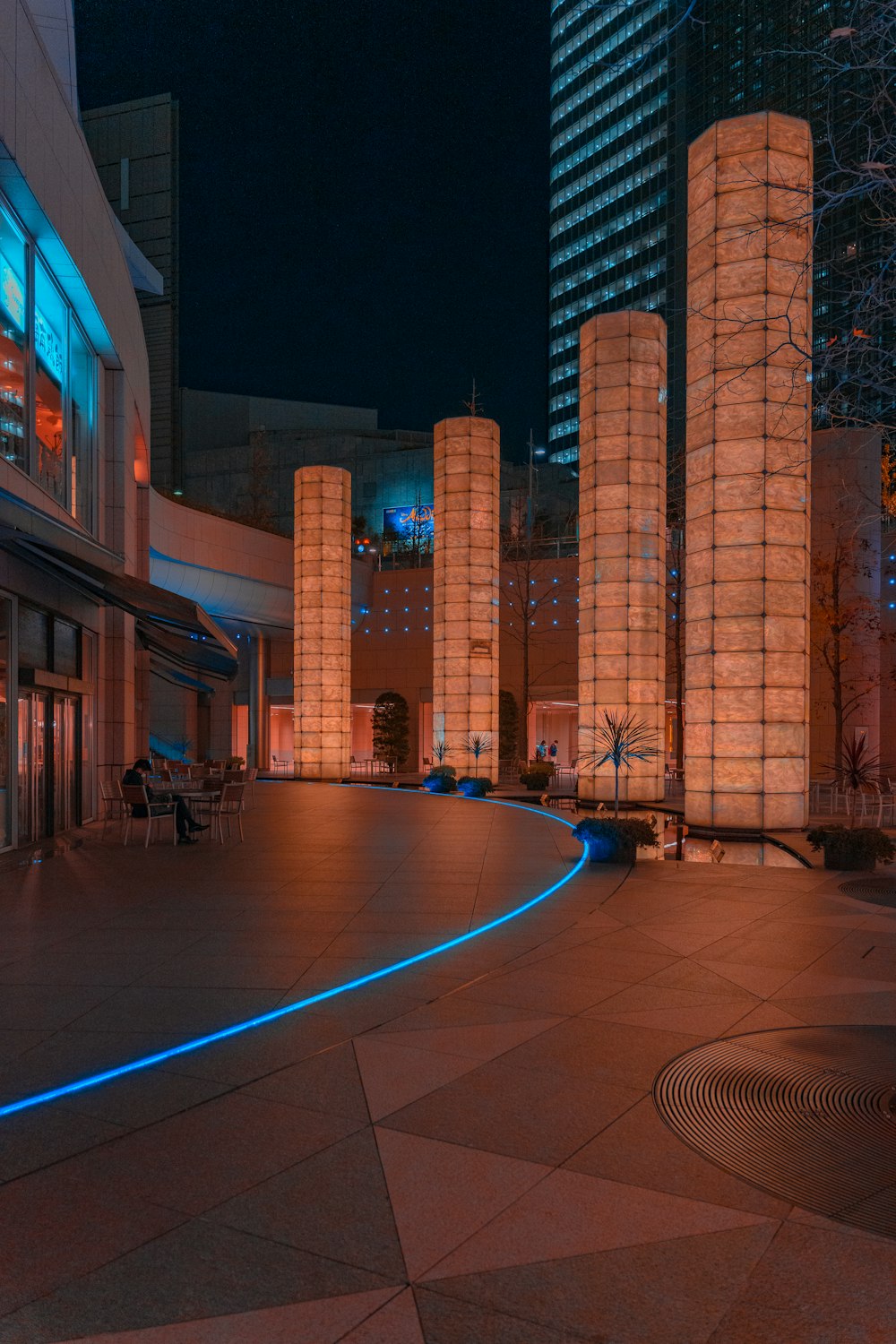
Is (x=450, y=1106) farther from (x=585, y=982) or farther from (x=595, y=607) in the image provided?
(x=595, y=607)

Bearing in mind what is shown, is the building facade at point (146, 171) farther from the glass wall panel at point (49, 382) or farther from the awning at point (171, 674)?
the glass wall panel at point (49, 382)

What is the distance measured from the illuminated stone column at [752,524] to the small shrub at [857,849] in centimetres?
341

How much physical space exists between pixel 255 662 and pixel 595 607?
23.2 meters

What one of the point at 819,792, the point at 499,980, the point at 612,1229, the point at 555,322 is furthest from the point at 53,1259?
the point at 555,322

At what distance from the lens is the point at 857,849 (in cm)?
1286

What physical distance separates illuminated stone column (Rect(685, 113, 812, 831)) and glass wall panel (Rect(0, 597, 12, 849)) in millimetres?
10633

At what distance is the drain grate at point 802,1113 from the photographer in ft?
12.9

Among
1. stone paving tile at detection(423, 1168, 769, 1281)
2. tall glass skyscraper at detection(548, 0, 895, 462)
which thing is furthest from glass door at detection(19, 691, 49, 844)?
tall glass skyscraper at detection(548, 0, 895, 462)

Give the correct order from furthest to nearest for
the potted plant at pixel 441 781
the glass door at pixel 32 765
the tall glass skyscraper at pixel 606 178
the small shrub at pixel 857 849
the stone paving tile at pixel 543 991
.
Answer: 1. the tall glass skyscraper at pixel 606 178
2. the potted plant at pixel 441 781
3. the glass door at pixel 32 765
4. the small shrub at pixel 857 849
5. the stone paving tile at pixel 543 991

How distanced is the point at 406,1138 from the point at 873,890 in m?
8.61

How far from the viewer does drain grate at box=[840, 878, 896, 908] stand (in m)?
10.8

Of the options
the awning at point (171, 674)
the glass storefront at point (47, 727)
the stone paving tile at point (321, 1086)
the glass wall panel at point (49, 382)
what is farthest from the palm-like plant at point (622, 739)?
the stone paving tile at point (321, 1086)

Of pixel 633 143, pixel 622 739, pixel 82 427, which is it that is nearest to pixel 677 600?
pixel 622 739

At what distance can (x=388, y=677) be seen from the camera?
44.8m
